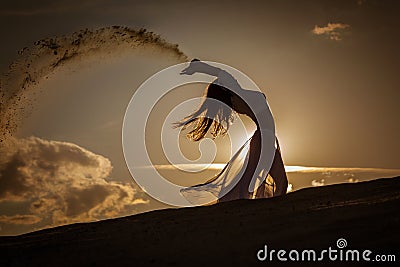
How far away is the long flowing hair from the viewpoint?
16766 mm

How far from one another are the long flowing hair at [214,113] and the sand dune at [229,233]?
14.3 ft

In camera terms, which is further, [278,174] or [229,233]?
[278,174]

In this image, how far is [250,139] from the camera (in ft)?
55.8

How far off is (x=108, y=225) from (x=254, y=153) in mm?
6292

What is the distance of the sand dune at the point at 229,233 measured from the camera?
7867 mm

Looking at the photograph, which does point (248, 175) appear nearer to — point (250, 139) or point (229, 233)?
point (250, 139)

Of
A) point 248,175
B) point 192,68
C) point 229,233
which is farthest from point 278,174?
point 229,233

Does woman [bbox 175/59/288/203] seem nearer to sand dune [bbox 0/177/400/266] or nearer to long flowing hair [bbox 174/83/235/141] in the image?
long flowing hair [bbox 174/83/235/141]

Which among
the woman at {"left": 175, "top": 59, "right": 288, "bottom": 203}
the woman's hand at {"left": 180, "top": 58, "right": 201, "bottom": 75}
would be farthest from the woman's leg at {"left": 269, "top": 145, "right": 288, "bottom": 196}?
the woman's hand at {"left": 180, "top": 58, "right": 201, "bottom": 75}

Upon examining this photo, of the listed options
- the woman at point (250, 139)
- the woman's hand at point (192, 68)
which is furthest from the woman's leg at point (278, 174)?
the woman's hand at point (192, 68)

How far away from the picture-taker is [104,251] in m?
9.07

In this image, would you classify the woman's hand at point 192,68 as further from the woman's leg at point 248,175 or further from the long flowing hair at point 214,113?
the woman's leg at point 248,175

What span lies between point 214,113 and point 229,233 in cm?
821

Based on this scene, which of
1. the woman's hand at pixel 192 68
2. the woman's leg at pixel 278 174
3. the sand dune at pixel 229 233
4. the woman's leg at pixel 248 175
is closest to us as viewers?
the sand dune at pixel 229 233
